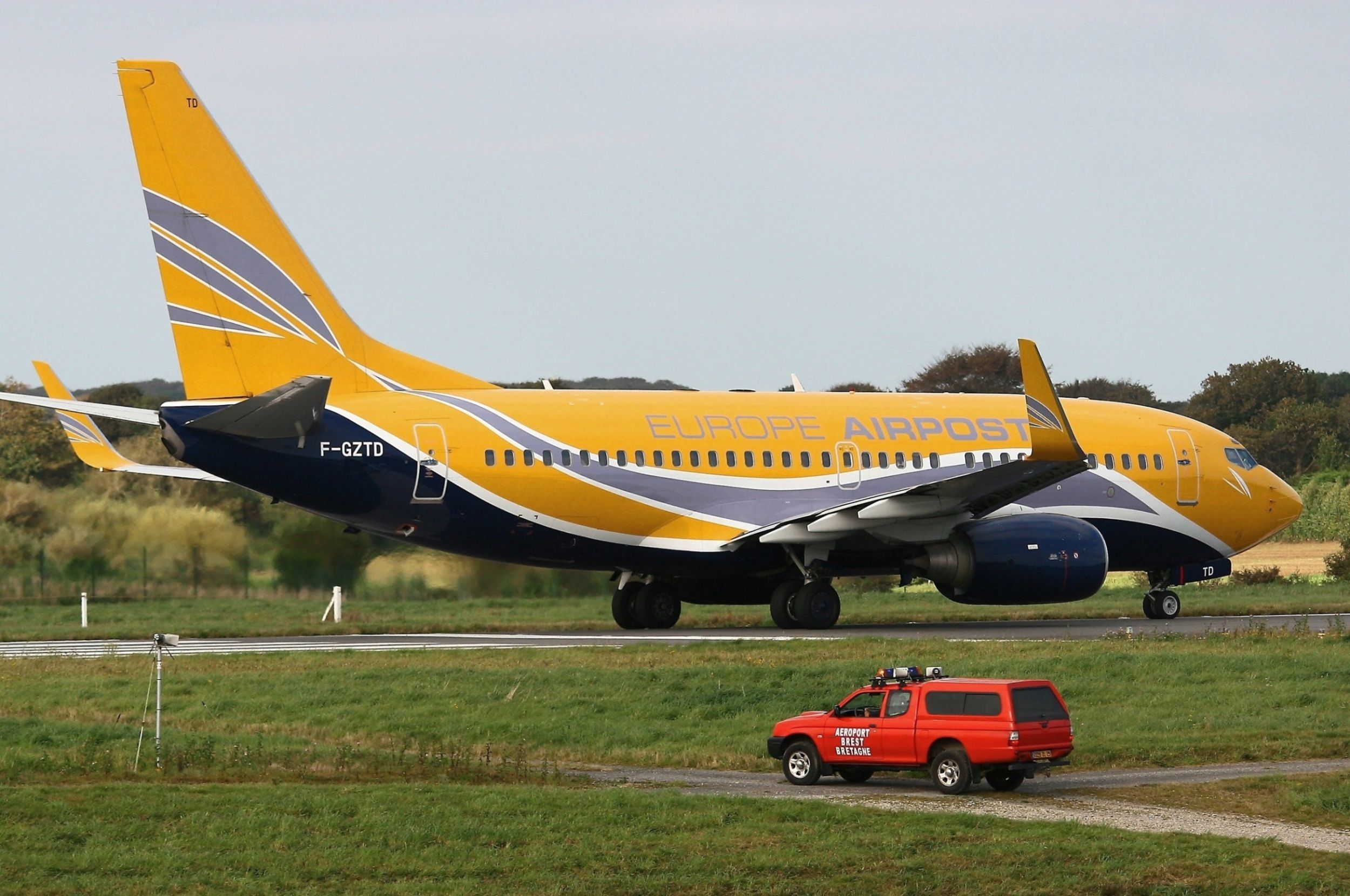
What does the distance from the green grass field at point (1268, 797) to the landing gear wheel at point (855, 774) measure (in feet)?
7.89

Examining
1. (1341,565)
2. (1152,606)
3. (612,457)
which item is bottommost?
(1152,606)

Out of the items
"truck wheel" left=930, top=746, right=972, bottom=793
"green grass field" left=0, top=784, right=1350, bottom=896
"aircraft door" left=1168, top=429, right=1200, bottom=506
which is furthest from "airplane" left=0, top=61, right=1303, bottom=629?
"green grass field" left=0, top=784, right=1350, bottom=896

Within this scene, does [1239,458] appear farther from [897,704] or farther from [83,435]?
[83,435]

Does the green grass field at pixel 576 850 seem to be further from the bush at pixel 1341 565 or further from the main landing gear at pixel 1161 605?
the bush at pixel 1341 565

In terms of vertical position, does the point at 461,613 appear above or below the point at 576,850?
above

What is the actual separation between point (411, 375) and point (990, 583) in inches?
468

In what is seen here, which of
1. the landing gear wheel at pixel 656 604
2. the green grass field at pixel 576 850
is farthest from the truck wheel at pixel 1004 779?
the landing gear wheel at pixel 656 604

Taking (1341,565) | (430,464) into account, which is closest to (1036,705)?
(430,464)

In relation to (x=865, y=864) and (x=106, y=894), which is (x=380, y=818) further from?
(x=865, y=864)

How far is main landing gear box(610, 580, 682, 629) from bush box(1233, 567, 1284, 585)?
A: 2414cm

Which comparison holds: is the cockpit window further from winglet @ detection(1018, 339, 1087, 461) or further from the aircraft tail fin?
the aircraft tail fin

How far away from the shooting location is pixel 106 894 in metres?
13.3

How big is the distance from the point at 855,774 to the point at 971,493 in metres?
13.5

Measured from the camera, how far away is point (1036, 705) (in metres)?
17.2
